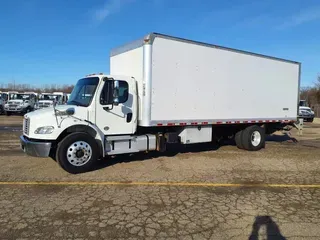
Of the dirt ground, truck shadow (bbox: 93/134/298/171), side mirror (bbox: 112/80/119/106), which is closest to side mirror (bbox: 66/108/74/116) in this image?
side mirror (bbox: 112/80/119/106)

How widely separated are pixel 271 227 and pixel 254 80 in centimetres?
687

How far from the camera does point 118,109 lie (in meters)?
7.90

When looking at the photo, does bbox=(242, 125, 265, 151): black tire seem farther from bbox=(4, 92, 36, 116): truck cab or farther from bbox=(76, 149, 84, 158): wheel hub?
bbox=(4, 92, 36, 116): truck cab

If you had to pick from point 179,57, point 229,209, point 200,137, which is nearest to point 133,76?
point 179,57

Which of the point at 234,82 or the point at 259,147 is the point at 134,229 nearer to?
the point at 234,82

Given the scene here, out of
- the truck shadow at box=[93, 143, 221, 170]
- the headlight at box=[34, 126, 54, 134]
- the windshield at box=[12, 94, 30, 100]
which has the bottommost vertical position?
the truck shadow at box=[93, 143, 221, 170]

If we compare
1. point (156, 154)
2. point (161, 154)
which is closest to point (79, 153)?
point (156, 154)

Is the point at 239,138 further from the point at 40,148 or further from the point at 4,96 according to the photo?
the point at 4,96

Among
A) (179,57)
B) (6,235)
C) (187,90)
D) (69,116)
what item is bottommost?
(6,235)

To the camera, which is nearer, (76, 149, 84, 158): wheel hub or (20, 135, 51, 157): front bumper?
(20, 135, 51, 157): front bumper

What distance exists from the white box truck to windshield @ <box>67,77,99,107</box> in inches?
1.2

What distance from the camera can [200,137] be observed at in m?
9.38

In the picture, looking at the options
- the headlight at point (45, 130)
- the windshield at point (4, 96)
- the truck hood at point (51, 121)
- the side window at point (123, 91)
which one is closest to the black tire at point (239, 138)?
the side window at point (123, 91)

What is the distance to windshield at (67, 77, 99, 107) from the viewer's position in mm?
7648
